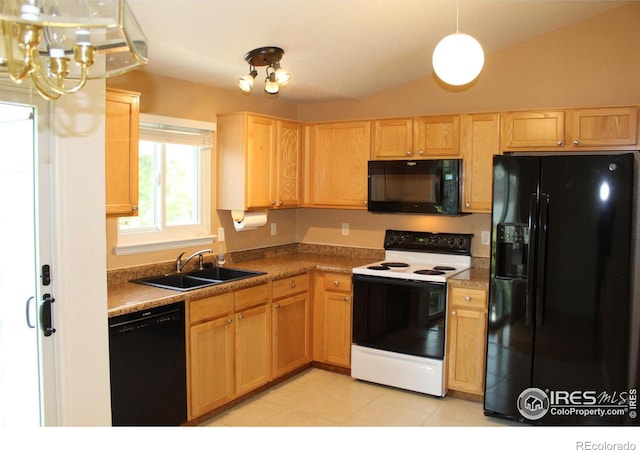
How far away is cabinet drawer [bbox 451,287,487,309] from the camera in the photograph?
373cm

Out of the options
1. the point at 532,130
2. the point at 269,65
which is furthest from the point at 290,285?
the point at 532,130

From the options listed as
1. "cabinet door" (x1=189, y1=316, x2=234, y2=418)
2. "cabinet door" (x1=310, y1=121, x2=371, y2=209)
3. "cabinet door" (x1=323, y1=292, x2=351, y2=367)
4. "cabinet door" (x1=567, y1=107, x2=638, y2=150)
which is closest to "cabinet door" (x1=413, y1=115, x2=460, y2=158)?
"cabinet door" (x1=310, y1=121, x2=371, y2=209)

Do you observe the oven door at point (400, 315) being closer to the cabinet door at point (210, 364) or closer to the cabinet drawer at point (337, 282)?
the cabinet drawer at point (337, 282)

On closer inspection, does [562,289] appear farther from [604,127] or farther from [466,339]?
[604,127]

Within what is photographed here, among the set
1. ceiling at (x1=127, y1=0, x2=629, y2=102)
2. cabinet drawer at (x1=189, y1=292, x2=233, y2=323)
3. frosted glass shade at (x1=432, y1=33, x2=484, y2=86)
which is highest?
ceiling at (x1=127, y1=0, x2=629, y2=102)

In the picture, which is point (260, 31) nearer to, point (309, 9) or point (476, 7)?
point (309, 9)

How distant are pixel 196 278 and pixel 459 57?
2268mm

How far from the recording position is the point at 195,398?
330 centimetres

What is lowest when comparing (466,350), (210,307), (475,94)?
(466,350)

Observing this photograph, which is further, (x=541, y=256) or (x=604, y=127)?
(x=604, y=127)

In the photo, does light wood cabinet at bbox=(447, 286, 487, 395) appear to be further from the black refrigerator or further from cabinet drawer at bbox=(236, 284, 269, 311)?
cabinet drawer at bbox=(236, 284, 269, 311)

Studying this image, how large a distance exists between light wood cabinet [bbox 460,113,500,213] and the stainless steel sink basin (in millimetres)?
1642

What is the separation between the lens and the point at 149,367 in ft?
9.78
